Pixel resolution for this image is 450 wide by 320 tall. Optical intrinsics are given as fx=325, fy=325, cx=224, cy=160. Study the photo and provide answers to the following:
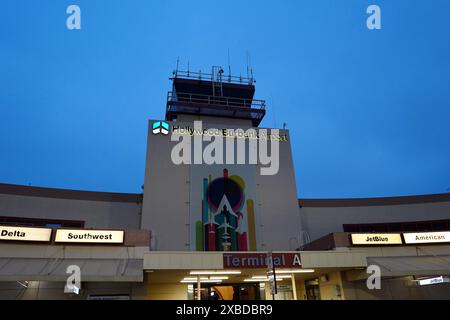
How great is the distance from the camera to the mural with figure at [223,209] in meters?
21.3

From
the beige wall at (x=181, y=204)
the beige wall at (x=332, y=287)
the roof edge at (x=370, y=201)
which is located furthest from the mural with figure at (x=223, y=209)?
the roof edge at (x=370, y=201)

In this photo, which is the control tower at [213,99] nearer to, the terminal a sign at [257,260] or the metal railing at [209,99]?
the metal railing at [209,99]

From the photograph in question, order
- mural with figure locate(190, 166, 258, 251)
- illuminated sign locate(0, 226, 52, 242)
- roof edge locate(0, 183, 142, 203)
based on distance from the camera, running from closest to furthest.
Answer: illuminated sign locate(0, 226, 52, 242) < mural with figure locate(190, 166, 258, 251) < roof edge locate(0, 183, 142, 203)

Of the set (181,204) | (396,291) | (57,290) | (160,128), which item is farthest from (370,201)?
(57,290)

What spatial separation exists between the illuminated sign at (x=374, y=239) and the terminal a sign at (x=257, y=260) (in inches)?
150

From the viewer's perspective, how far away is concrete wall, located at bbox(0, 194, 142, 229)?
2170cm

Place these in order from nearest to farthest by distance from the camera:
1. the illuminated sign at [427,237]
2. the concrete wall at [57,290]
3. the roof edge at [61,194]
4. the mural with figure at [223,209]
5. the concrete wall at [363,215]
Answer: the concrete wall at [57,290]
the illuminated sign at [427,237]
the mural with figure at [223,209]
the roof edge at [61,194]
the concrete wall at [363,215]

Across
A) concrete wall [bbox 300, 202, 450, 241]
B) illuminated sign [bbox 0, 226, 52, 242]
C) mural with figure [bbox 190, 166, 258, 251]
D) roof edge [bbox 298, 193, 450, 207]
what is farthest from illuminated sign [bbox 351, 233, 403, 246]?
illuminated sign [bbox 0, 226, 52, 242]

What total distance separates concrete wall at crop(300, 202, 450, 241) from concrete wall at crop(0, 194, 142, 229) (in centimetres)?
1381

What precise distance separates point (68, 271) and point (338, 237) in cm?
1323

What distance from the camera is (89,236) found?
51.2ft

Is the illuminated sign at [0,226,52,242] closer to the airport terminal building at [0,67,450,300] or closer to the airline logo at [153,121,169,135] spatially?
the airport terminal building at [0,67,450,300]

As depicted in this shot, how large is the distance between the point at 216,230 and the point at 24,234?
35.9 feet
